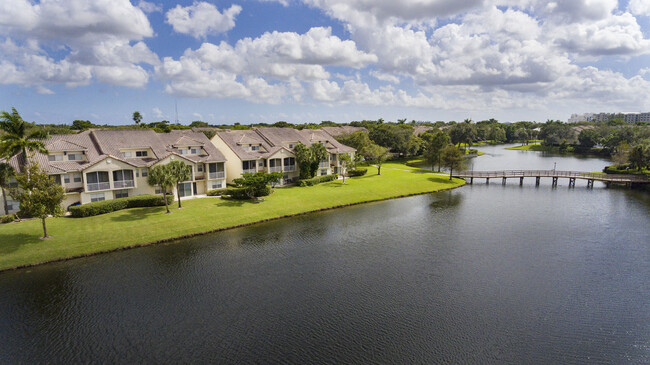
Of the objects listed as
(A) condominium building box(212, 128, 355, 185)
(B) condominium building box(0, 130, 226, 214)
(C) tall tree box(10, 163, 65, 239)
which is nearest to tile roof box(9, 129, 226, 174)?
(B) condominium building box(0, 130, 226, 214)

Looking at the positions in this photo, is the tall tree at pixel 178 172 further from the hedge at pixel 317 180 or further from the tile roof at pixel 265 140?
the hedge at pixel 317 180

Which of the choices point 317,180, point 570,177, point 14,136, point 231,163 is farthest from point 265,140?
point 570,177

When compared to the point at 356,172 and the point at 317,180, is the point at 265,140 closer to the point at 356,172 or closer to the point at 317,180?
the point at 317,180

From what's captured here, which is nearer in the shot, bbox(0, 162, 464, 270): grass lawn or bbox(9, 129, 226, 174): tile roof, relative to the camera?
bbox(0, 162, 464, 270): grass lawn

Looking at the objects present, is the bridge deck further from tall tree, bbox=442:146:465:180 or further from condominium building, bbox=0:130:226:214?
condominium building, bbox=0:130:226:214

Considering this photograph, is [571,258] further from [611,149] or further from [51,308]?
[611,149]

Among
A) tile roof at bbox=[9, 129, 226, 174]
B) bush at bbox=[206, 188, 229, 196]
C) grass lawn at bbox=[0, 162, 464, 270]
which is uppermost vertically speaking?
tile roof at bbox=[9, 129, 226, 174]

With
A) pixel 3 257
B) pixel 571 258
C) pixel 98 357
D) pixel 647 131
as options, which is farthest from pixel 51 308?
pixel 647 131
